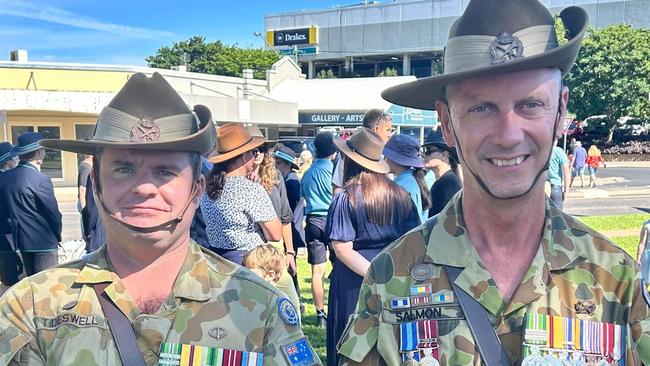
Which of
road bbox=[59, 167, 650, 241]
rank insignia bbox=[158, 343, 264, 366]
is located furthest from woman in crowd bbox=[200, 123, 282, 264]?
road bbox=[59, 167, 650, 241]

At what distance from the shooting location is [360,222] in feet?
13.9

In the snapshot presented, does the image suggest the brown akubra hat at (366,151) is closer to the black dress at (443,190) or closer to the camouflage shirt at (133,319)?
the black dress at (443,190)

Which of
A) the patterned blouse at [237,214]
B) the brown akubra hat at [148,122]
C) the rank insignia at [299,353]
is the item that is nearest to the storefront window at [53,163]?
the patterned blouse at [237,214]

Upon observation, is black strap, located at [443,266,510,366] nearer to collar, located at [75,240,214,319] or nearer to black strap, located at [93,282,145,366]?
collar, located at [75,240,214,319]

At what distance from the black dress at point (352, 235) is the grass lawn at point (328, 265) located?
1.05m

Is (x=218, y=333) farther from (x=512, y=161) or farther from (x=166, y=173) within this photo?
(x=512, y=161)

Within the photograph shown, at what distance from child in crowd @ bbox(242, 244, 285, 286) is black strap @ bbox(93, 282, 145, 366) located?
2.19 meters

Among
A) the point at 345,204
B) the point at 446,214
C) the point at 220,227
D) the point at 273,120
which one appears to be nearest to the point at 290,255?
the point at 220,227

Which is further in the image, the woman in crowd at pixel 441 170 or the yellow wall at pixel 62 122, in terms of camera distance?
the yellow wall at pixel 62 122

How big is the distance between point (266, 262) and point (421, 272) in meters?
2.42

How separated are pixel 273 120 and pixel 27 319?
105 ft

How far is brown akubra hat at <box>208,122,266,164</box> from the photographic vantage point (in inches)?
185

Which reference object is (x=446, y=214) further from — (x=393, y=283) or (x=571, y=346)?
(x=571, y=346)

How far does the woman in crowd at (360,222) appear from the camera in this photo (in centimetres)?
420
